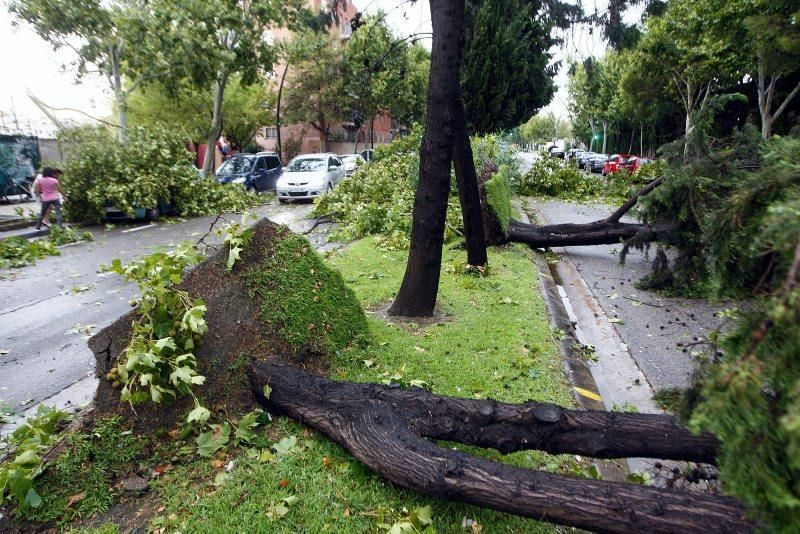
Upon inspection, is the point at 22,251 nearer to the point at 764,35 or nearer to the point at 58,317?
the point at 58,317

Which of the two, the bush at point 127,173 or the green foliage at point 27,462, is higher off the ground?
the bush at point 127,173

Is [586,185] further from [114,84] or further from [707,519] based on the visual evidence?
[707,519]

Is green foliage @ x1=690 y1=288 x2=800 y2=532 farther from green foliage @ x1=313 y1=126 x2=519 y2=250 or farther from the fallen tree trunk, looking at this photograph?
green foliage @ x1=313 y1=126 x2=519 y2=250

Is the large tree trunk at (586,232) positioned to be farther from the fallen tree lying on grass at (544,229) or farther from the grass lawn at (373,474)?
the grass lawn at (373,474)

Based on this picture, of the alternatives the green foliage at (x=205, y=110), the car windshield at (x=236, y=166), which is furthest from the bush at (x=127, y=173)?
the green foliage at (x=205, y=110)

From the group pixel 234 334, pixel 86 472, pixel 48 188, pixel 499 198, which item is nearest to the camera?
pixel 86 472

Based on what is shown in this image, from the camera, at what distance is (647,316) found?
680 centimetres

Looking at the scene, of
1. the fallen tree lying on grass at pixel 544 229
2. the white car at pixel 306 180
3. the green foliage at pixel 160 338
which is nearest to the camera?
the green foliage at pixel 160 338

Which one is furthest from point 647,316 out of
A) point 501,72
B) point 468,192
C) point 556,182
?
point 501,72

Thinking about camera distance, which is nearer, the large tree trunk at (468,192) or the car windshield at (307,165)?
the large tree trunk at (468,192)

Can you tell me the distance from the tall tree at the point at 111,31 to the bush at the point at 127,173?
0.95 metres

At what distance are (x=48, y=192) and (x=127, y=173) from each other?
1.95m

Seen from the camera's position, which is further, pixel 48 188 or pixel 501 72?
pixel 501 72

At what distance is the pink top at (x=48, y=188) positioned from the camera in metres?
12.7
